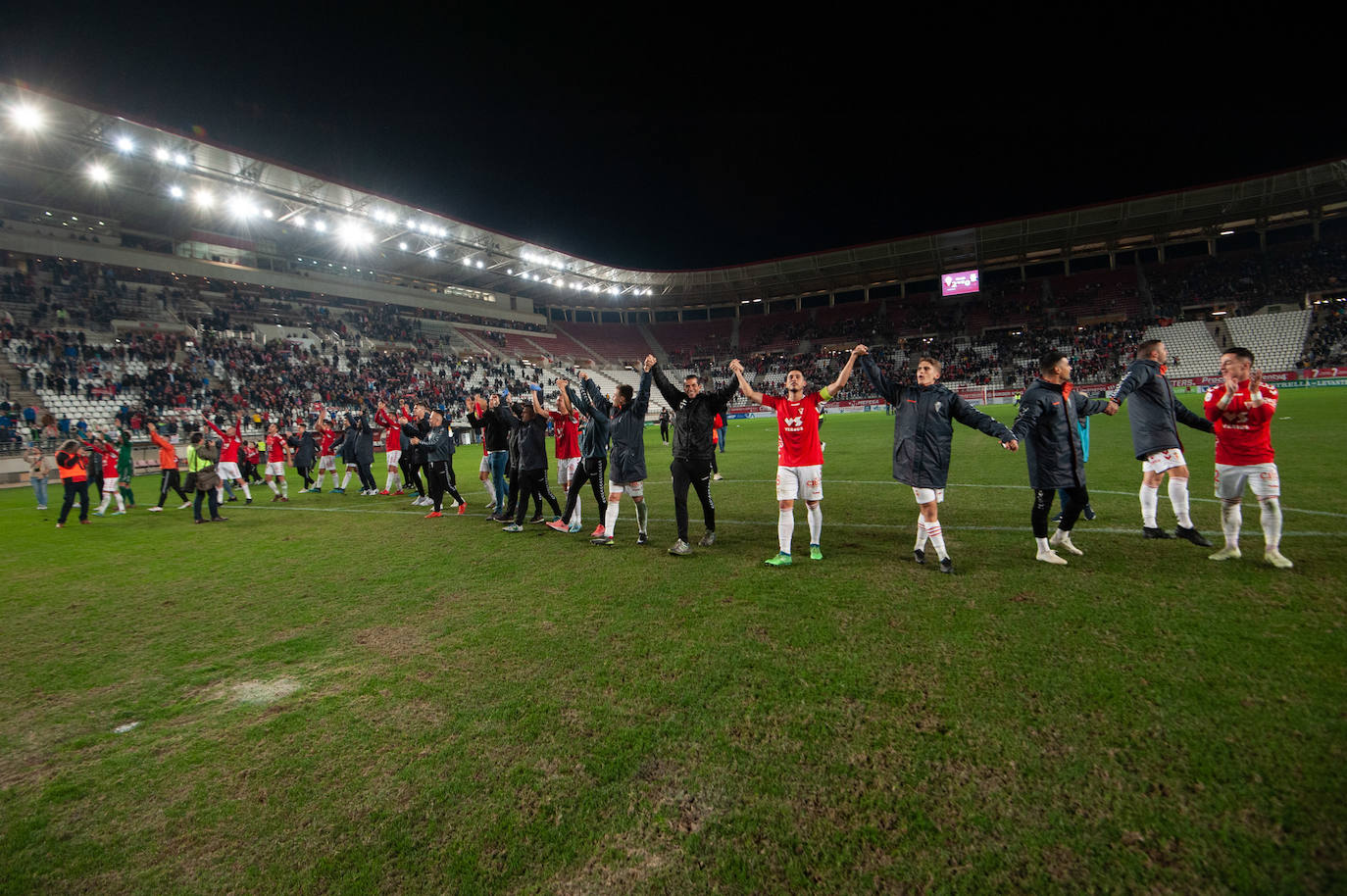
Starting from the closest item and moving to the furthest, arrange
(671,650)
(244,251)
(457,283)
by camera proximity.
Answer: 1. (671,650)
2. (244,251)
3. (457,283)

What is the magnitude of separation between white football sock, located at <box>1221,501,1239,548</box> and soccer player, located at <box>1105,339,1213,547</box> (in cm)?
77

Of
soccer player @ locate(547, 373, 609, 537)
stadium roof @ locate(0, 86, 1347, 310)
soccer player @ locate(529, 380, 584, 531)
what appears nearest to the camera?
soccer player @ locate(547, 373, 609, 537)

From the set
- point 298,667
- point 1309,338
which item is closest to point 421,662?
point 298,667

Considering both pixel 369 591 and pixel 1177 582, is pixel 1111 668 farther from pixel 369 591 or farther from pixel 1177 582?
pixel 369 591

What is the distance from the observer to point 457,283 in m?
52.6

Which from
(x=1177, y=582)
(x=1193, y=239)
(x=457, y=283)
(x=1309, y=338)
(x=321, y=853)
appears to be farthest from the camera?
(x=457, y=283)

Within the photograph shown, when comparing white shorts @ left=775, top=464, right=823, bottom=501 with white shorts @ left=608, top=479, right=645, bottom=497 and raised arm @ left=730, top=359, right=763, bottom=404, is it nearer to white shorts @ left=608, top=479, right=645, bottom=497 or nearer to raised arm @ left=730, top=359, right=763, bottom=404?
raised arm @ left=730, top=359, right=763, bottom=404

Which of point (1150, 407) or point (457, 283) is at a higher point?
point (457, 283)

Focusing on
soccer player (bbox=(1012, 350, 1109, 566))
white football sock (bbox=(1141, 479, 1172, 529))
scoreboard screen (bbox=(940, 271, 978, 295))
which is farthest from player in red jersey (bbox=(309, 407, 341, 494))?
scoreboard screen (bbox=(940, 271, 978, 295))

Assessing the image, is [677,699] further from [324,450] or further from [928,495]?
[324,450]

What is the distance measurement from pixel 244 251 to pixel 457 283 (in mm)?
16803

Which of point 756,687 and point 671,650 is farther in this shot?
point 671,650

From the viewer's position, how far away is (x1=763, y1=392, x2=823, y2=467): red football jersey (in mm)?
6184

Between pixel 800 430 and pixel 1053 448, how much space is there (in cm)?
262
